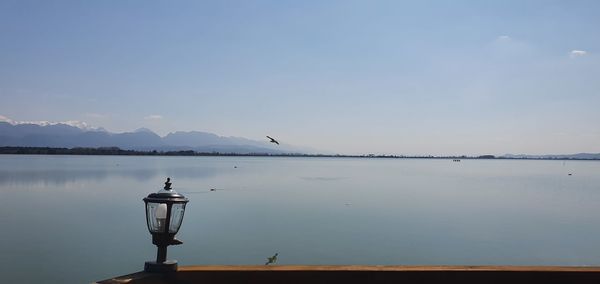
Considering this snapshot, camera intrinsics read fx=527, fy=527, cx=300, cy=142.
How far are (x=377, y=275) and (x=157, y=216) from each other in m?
1.09

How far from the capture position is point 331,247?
440 inches

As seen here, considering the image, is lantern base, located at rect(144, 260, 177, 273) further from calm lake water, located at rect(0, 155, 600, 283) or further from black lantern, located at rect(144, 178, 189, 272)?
calm lake water, located at rect(0, 155, 600, 283)

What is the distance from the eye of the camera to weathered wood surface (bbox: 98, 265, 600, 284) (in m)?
2.39

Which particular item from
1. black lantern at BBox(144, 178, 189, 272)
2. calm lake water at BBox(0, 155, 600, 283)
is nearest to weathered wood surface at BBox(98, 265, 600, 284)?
black lantern at BBox(144, 178, 189, 272)

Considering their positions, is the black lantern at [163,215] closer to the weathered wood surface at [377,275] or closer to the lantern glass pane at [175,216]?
the lantern glass pane at [175,216]

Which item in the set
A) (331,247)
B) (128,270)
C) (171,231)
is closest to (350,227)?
(331,247)

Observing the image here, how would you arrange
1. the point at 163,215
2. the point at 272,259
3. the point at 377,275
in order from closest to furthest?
1. the point at 377,275
2. the point at 163,215
3. the point at 272,259

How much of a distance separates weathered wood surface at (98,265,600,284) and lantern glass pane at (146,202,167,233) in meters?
0.25

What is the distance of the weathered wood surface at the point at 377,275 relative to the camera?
239cm

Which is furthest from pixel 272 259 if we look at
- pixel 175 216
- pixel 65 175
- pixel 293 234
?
pixel 65 175

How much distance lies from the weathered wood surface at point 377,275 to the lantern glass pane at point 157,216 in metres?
0.25

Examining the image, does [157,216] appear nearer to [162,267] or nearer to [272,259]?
[162,267]

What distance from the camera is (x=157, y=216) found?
257cm

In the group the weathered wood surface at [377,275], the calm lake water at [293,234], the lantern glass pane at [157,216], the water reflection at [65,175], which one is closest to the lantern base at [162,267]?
the weathered wood surface at [377,275]
